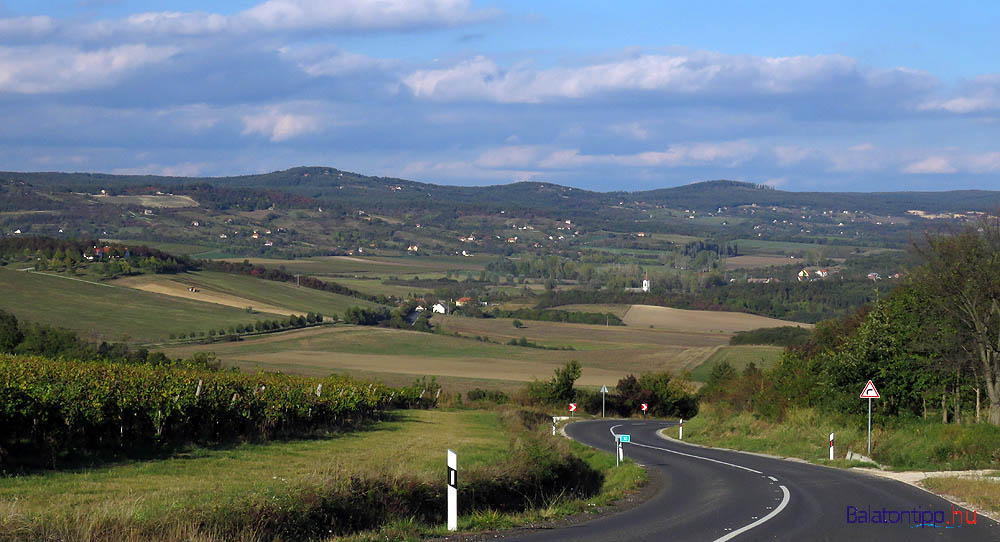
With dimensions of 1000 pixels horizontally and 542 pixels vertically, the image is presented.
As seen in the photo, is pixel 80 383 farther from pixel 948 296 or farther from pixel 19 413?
pixel 948 296

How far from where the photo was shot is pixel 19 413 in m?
16.7

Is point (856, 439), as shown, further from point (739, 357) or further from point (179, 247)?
point (179, 247)

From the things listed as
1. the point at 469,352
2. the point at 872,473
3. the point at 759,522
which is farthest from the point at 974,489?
the point at 469,352

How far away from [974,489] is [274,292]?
105 m

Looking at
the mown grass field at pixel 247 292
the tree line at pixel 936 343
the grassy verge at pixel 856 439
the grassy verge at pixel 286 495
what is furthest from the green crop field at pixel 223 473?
the mown grass field at pixel 247 292

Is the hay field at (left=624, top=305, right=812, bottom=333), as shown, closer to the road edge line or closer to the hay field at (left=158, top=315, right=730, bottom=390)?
the hay field at (left=158, top=315, right=730, bottom=390)

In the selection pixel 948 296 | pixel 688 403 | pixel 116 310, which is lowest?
pixel 688 403

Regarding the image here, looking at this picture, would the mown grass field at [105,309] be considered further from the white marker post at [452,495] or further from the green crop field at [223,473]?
the white marker post at [452,495]

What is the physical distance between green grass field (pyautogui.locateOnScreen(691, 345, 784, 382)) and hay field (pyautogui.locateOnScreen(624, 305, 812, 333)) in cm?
1794

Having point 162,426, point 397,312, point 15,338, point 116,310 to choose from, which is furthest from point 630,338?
point 162,426

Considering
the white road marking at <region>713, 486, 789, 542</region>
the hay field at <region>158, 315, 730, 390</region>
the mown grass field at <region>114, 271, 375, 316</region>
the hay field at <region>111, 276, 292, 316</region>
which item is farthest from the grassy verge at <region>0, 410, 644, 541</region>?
the mown grass field at <region>114, 271, 375, 316</region>

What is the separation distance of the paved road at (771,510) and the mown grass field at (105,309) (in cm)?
6030

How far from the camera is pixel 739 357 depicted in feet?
295

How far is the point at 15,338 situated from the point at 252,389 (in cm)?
2331
